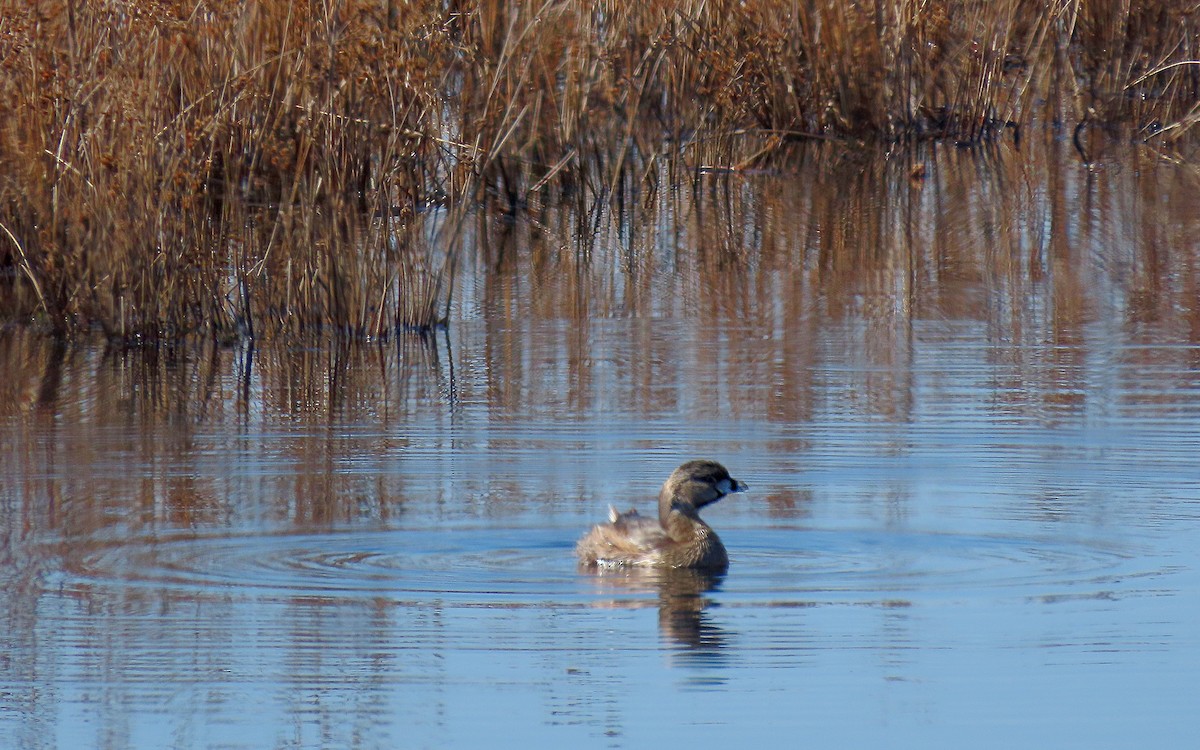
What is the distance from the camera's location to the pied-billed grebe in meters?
6.94

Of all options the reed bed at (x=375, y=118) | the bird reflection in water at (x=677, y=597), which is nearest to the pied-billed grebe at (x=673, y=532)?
the bird reflection in water at (x=677, y=597)

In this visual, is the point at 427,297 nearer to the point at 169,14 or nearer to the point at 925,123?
the point at 169,14

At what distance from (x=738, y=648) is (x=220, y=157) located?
27.3ft

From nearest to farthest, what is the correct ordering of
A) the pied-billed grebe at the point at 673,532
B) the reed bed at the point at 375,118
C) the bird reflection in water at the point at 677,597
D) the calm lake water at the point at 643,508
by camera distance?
the calm lake water at the point at 643,508, the bird reflection in water at the point at 677,597, the pied-billed grebe at the point at 673,532, the reed bed at the point at 375,118

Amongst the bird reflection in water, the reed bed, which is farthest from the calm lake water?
the reed bed

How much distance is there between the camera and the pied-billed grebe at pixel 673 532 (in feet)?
22.8

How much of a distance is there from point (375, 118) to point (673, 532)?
607cm

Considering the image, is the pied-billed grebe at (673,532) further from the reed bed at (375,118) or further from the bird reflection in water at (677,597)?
the reed bed at (375,118)

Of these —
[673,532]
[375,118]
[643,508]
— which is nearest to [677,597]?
[673,532]

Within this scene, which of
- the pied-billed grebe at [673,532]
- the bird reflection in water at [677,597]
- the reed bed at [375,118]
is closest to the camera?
the bird reflection in water at [677,597]

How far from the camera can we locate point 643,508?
7770 millimetres

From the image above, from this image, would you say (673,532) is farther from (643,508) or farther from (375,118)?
(375,118)

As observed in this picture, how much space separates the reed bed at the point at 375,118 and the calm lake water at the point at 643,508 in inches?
14.3

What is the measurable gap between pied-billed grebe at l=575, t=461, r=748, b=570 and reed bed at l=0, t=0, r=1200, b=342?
3643 mm
